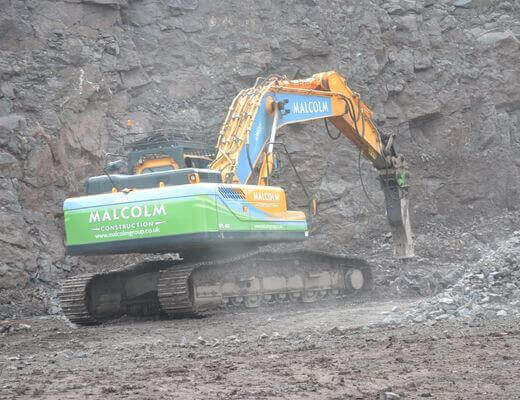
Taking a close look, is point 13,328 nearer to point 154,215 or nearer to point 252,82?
point 154,215

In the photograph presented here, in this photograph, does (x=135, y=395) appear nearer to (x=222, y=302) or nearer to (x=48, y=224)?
(x=222, y=302)

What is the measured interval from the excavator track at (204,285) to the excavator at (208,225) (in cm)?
2

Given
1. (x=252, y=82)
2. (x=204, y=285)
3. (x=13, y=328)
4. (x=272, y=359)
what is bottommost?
(x=272, y=359)

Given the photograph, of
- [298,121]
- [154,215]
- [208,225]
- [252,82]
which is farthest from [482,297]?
[252,82]

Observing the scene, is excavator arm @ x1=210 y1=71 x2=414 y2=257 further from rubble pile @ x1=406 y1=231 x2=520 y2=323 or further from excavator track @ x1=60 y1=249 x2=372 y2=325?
rubble pile @ x1=406 y1=231 x2=520 y2=323

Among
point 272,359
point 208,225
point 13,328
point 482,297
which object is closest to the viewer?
point 272,359

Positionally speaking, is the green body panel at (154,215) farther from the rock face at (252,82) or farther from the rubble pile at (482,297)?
the rubble pile at (482,297)

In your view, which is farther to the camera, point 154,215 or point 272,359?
point 154,215

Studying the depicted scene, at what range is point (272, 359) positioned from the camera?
7660 millimetres

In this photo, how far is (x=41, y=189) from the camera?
16.2m

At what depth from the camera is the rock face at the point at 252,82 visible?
16.4 m

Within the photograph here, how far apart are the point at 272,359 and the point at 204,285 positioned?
14.9 ft

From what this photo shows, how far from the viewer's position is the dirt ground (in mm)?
6121

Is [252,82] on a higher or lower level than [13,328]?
higher
